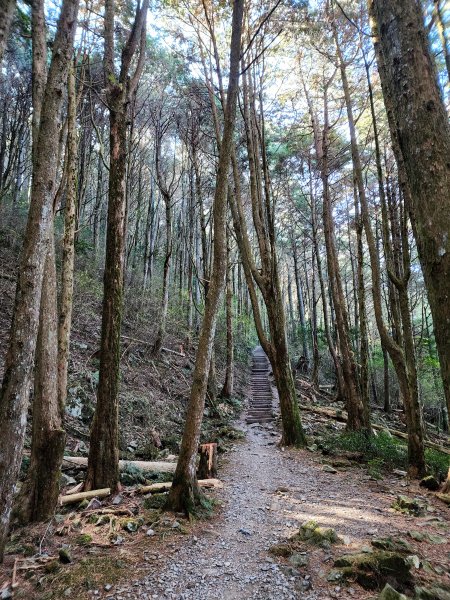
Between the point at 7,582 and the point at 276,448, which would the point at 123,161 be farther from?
the point at 276,448

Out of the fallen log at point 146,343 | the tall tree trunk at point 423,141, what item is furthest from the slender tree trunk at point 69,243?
the fallen log at point 146,343

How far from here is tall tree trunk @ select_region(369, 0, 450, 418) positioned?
2359mm

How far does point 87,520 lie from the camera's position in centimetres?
402

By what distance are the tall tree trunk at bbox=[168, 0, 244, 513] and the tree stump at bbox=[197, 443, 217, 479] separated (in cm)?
142

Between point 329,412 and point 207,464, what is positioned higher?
point 329,412

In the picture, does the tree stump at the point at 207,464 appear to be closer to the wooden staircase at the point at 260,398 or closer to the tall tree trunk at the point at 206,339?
the tall tree trunk at the point at 206,339

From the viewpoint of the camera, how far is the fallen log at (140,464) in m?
5.67

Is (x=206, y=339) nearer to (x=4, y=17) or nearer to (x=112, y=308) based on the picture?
(x=112, y=308)

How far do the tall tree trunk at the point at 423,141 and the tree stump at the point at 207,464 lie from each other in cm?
449

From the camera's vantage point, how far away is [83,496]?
4492 mm

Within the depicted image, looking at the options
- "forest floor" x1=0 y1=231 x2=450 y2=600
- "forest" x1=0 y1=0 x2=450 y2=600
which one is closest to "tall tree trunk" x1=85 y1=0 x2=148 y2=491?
"forest" x1=0 y1=0 x2=450 y2=600

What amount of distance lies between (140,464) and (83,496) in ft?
5.20

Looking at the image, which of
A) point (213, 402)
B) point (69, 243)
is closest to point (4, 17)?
point (69, 243)

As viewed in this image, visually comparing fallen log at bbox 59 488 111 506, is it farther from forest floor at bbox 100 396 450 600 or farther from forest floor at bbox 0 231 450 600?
forest floor at bbox 100 396 450 600
